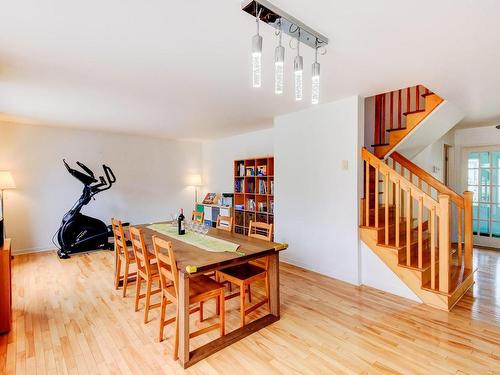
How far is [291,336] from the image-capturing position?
224 centimetres

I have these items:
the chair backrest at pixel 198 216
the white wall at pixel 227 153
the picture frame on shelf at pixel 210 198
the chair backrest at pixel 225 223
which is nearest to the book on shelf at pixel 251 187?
the white wall at pixel 227 153

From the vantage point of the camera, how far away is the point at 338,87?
9.69 feet

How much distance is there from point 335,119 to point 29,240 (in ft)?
18.2

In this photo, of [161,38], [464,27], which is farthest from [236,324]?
[464,27]

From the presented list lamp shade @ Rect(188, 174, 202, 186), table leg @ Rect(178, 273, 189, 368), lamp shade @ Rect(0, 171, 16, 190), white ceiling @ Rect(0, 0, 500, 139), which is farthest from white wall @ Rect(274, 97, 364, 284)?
lamp shade @ Rect(0, 171, 16, 190)

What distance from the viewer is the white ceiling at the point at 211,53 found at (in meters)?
1.64

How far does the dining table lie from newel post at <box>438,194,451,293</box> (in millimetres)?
1638

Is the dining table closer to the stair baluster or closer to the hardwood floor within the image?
the hardwood floor

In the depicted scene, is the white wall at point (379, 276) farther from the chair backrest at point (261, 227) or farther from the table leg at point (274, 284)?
the table leg at point (274, 284)

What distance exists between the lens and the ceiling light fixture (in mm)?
1533

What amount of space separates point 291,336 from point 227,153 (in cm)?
459

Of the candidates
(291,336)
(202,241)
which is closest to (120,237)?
(202,241)

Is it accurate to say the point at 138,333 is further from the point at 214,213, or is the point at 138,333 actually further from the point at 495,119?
the point at 495,119

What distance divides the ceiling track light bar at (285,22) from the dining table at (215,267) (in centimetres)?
168
